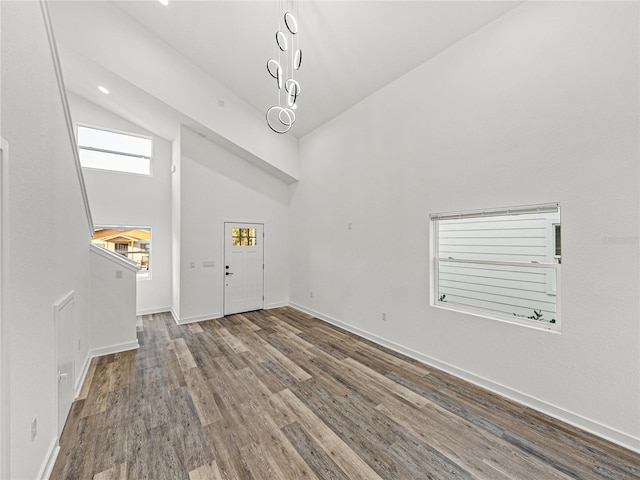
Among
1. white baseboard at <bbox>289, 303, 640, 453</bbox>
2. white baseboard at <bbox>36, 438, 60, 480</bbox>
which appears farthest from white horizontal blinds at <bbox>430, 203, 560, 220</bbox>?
white baseboard at <bbox>36, 438, 60, 480</bbox>

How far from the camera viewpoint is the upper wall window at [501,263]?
248 cm

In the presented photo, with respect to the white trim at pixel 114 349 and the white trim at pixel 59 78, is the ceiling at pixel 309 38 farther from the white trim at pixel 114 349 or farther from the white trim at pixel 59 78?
the white trim at pixel 114 349

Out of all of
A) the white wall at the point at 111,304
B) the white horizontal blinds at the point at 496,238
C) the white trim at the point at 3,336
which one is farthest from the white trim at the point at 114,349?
the white horizontal blinds at the point at 496,238

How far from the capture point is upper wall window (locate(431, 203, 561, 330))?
2.48 meters

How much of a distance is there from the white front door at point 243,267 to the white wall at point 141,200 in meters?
1.59

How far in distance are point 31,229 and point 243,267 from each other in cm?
415

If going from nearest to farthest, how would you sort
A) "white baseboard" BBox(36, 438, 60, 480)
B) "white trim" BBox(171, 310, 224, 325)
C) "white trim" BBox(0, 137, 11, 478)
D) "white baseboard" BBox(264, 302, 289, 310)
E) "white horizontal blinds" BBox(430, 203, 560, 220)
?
"white trim" BBox(0, 137, 11, 478), "white baseboard" BBox(36, 438, 60, 480), "white horizontal blinds" BBox(430, 203, 560, 220), "white trim" BBox(171, 310, 224, 325), "white baseboard" BBox(264, 302, 289, 310)

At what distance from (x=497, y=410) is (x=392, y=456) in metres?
1.23

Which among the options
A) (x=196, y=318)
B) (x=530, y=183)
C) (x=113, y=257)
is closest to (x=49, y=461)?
(x=113, y=257)

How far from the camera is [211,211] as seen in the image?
5.23 meters

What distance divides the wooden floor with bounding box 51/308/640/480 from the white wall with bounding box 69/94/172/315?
8.06ft

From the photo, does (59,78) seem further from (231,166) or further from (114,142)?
(114,142)

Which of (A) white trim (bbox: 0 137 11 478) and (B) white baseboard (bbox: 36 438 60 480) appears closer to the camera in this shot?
(A) white trim (bbox: 0 137 11 478)

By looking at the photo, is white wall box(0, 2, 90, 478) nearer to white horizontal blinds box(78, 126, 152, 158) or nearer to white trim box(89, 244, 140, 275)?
white trim box(89, 244, 140, 275)
